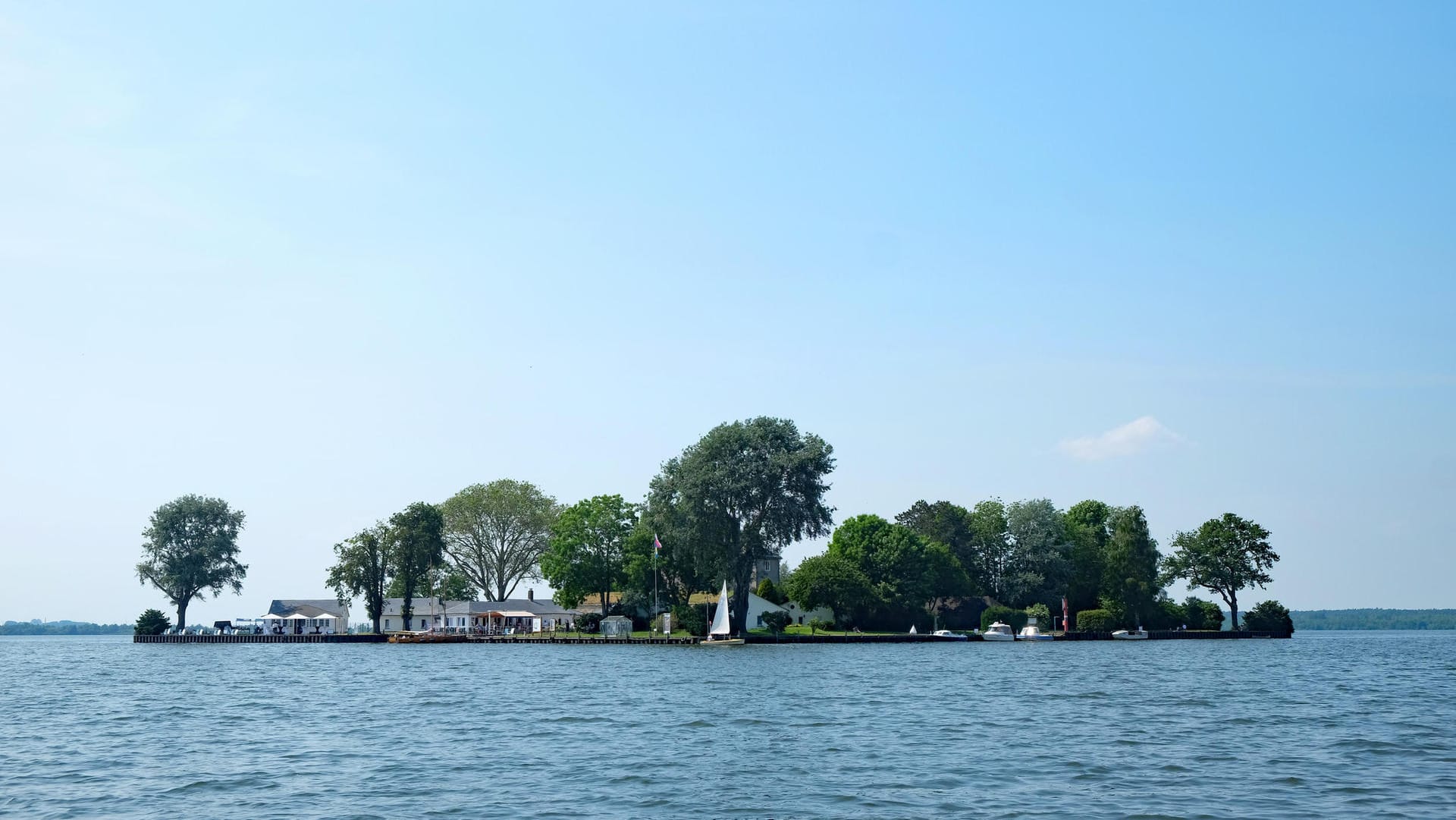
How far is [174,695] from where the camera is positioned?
164 feet

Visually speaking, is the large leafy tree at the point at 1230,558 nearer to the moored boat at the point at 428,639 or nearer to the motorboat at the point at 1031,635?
the motorboat at the point at 1031,635

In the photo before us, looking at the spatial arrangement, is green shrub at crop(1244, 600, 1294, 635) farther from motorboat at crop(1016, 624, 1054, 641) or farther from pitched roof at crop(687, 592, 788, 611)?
pitched roof at crop(687, 592, 788, 611)

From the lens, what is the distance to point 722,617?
299ft

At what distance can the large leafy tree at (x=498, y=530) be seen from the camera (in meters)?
137

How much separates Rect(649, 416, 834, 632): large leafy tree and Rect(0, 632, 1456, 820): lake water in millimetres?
29150

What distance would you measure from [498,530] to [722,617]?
176 ft

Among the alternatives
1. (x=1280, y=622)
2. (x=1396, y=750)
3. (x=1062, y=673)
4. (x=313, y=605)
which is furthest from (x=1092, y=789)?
(x=313, y=605)

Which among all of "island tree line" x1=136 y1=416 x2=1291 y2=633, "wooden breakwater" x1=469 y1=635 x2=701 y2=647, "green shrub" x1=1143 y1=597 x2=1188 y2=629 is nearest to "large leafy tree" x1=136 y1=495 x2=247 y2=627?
"island tree line" x1=136 y1=416 x2=1291 y2=633

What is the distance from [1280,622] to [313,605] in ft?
377

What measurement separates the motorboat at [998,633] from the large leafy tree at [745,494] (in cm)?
2511

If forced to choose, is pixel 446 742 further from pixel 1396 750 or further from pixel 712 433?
pixel 712 433

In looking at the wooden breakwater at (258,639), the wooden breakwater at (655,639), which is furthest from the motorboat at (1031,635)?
the wooden breakwater at (258,639)

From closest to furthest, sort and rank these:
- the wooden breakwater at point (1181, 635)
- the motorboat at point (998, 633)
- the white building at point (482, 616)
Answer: the motorboat at point (998, 633)
the wooden breakwater at point (1181, 635)
the white building at point (482, 616)

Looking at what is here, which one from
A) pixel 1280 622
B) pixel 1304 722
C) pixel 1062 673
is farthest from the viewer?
pixel 1280 622
